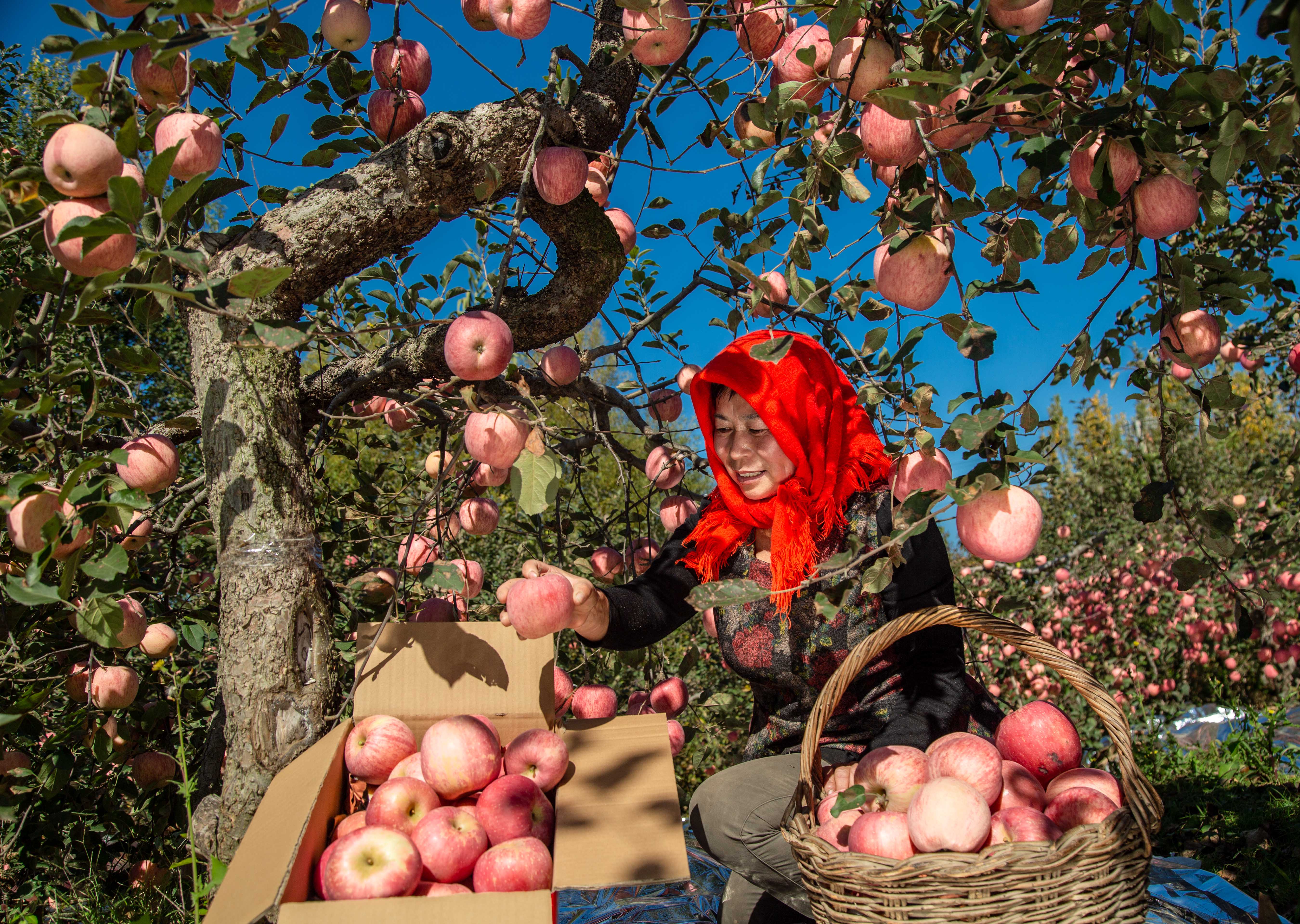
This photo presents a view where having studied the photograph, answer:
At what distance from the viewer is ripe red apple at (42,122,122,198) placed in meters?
1.19

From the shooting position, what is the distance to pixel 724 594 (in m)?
1.19

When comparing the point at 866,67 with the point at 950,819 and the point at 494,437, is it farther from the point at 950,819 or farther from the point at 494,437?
the point at 950,819

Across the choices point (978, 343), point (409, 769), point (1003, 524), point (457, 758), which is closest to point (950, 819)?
point (1003, 524)

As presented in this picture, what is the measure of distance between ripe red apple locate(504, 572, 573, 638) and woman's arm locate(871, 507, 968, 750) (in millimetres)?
707

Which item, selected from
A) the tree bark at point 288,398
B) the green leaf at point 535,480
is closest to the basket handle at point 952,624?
the green leaf at point 535,480

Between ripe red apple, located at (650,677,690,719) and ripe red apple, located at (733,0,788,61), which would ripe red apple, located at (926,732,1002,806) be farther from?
ripe red apple, located at (733,0,788,61)

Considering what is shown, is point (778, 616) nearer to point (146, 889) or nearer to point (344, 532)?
point (344, 532)

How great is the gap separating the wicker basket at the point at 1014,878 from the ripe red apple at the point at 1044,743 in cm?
35

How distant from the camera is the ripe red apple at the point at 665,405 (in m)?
2.56

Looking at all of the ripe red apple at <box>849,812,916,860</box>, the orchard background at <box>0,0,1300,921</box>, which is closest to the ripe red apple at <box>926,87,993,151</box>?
the orchard background at <box>0,0,1300,921</box>

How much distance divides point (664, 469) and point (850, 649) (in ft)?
2.44

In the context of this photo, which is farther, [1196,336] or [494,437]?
[494,437]

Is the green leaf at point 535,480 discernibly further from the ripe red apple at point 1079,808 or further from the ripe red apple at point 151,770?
the ripe red apple at point 151,770

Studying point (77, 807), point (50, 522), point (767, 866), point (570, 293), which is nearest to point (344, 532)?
point (77, 807)
